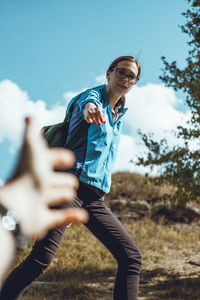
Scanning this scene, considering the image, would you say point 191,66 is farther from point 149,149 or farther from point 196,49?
point 149,149

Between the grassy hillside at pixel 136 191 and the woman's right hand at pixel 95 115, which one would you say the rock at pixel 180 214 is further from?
the woman's right hand at pixel 95 115

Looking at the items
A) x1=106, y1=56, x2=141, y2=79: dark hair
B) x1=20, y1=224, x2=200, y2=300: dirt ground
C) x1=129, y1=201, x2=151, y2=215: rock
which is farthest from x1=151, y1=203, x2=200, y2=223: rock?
x1=106, y1=56, x2=141, y2=79: dark hair

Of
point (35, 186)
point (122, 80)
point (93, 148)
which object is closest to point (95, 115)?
point (93, 148)

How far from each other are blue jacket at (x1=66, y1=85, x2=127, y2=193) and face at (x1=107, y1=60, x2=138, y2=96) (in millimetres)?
198

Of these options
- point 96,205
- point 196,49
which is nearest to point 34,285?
point 96,205

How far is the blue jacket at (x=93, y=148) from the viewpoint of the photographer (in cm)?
237

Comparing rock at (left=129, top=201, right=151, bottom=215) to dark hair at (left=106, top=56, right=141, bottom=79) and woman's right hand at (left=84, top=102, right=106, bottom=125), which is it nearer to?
dark hair at (left=106, top=56, right=141, bottom=79)

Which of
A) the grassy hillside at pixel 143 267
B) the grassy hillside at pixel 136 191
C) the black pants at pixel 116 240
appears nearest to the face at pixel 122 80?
the black pants at pixel 116 240

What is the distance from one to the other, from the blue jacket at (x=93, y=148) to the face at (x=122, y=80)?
0.65ft

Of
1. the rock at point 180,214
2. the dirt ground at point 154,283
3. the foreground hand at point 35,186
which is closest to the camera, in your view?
the foreground hand at point 35,186

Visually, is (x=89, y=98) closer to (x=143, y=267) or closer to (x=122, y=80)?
(x=122, y=80)

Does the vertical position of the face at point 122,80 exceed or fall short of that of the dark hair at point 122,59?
it falls short

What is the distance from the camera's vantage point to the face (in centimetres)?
269

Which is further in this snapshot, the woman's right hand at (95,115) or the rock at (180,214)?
the rock at (180,214)
